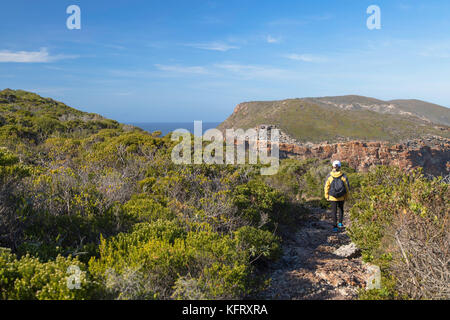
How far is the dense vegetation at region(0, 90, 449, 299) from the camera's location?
11.0ft

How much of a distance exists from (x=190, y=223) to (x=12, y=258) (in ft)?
8.63

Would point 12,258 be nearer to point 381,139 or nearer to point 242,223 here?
point 242,223

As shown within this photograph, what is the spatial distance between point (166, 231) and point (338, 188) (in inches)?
150

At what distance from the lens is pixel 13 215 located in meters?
4.41

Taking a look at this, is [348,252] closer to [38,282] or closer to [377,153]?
[38,282]

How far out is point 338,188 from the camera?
→ 6.41 m

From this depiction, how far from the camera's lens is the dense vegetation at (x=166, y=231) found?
337cm

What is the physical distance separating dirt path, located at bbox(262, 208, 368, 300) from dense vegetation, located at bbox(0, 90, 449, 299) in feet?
1.07

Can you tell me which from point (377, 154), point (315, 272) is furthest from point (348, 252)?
point (377, 154)

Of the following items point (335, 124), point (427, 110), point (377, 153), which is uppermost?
point (427, 110)

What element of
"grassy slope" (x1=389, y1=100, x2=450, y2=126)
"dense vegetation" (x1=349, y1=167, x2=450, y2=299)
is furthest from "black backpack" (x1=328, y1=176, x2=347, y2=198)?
"grassy slope" (x1=389, y1=100, x2=450, y2=126)

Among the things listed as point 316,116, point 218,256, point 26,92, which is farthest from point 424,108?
point 218,256

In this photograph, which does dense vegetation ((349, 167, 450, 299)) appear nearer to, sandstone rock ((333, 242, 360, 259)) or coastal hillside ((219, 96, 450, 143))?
sandstone rock ((333, 242, 360, 259))
